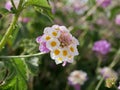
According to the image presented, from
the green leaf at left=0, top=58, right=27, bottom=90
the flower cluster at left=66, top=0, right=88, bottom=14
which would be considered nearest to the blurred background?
the flower cluster at left=66, top=0, right=88, bottom=14

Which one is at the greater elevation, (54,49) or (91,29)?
(54,49)

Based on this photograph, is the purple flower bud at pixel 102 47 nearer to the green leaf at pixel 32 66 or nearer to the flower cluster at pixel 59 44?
the green leaf at pixel 32 66

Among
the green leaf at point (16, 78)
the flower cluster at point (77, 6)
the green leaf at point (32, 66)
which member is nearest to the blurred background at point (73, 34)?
the flower cluster at point (77, 6)

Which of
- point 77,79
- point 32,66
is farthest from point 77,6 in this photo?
point 32,66

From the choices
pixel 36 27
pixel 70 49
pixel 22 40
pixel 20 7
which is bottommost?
pixel 36 27

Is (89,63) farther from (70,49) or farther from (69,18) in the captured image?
(70,49)

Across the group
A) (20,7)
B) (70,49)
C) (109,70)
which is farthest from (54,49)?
(109,70)

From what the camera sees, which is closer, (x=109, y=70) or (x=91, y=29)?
(x=109, y=70)

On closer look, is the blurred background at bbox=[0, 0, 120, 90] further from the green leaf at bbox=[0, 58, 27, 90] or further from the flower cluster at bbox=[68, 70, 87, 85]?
the green leaf at bbox=[0, 58, 27, 90]
